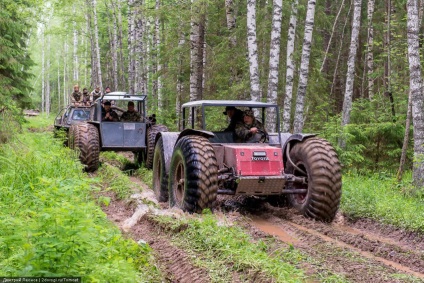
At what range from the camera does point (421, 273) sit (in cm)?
552

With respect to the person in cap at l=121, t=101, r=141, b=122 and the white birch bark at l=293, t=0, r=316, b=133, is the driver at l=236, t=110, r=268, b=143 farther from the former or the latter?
the person in cap at l=121, t=101, r=141, b=122

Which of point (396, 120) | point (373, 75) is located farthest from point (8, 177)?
point (373, 75)

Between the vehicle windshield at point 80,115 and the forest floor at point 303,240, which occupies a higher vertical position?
the vehicle windshield at point 80,115

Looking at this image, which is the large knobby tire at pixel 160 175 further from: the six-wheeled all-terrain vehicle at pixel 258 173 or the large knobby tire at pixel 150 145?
the large knobby tire at pixel 150 145

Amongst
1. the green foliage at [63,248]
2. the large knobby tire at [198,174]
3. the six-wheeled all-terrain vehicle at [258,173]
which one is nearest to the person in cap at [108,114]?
the six-wheeled all-terrain vehicle at [258,173]

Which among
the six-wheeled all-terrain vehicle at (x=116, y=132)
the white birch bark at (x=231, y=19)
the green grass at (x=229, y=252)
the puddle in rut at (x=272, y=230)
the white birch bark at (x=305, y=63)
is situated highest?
the white birch bark at (x=231, y=19)

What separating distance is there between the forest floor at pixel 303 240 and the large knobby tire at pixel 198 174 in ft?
0.91

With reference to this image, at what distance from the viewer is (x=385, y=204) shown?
880 cm

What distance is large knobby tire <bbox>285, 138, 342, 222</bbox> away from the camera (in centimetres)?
797

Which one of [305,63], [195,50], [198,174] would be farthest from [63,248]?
[195,50]

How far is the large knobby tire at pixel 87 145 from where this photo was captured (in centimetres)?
1309

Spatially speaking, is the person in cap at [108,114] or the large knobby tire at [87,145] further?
the person in cap at [108,114]

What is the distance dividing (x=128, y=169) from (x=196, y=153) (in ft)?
24.3

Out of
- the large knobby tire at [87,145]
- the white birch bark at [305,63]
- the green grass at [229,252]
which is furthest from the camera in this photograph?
the white birch bark at [305,63]
